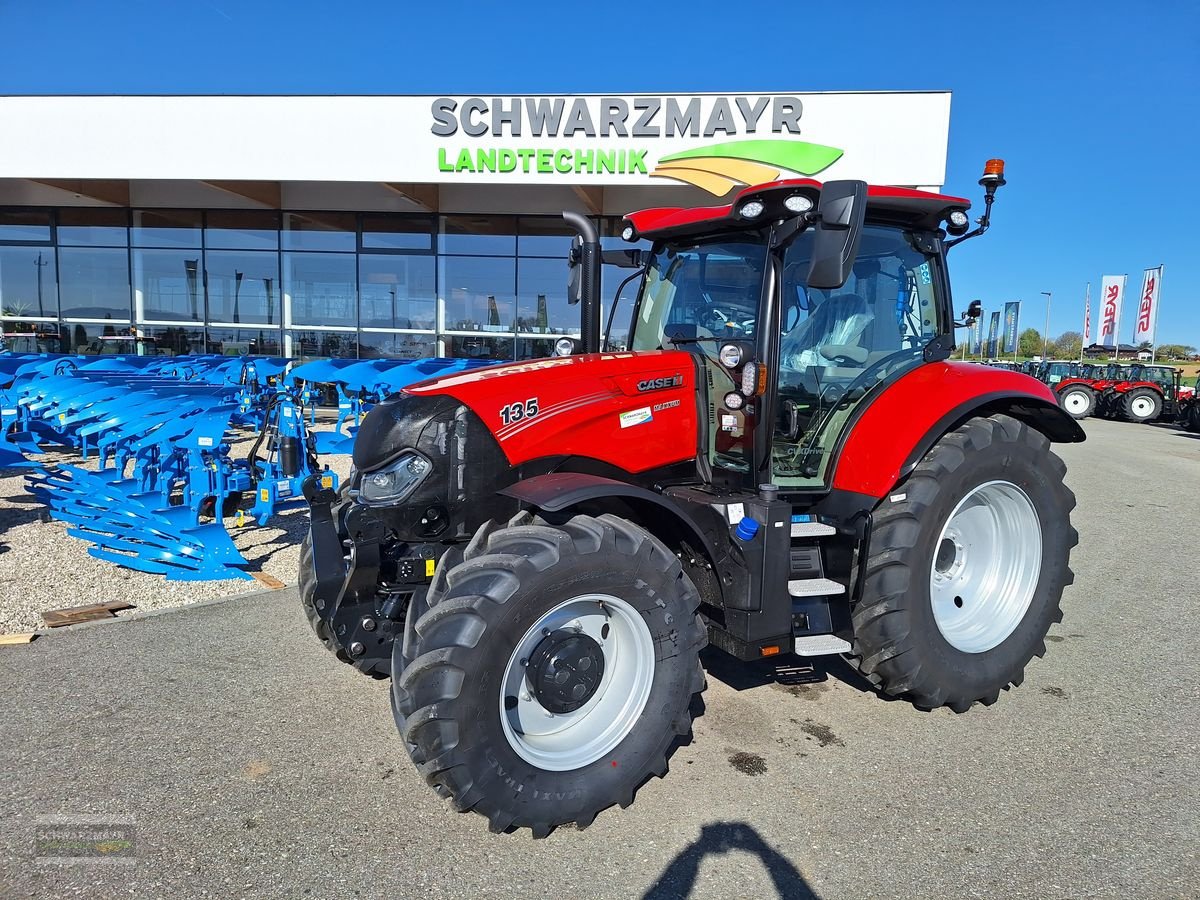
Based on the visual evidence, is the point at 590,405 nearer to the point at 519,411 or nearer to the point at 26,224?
the point at 519,411

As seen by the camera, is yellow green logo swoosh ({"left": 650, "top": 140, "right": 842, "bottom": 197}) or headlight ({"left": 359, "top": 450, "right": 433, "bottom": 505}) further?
yellow green logo swoosh ({"left": 650, "top": 140, "right": 842, "bottom": 197})

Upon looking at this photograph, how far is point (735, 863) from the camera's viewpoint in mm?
2580

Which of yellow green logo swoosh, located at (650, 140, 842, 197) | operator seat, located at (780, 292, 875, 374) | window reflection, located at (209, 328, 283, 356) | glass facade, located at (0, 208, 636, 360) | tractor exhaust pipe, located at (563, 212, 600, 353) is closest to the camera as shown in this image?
operator seat, located at (780, 292, 875, 374)

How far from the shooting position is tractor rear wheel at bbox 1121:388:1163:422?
911 inches

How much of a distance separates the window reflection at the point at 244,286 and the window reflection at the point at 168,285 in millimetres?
350

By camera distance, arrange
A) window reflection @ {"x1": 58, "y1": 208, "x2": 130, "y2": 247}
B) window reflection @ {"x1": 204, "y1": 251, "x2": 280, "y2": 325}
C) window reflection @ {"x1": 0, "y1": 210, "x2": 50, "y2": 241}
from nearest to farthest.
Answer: window reflection @ {"x1": 204, "y1": 251, "x2": 280, "y2": 325} < window reflection @ {"x1": 58, "y1": 208, "x2": 130, "y2": 247} < window reflection @ {"x1": 0, "y1": 210, "x2": 50, "y2": 241}

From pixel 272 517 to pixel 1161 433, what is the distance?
22.1 metres

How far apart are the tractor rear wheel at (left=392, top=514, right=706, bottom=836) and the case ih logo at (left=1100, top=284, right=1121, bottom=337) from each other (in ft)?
137

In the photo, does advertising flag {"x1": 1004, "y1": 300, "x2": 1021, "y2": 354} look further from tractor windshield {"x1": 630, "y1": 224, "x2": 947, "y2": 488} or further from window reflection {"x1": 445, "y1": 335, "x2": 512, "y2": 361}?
tractor windshield {"x1": 630, "y1": 224, "x2": 947, "y2": 488}

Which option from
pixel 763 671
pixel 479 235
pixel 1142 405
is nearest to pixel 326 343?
pixel 479 235

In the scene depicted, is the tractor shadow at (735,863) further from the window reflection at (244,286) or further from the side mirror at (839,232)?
the window reflection at (244,286)

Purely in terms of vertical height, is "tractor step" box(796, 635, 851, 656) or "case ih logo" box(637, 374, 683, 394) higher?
"case ih logo" box(637, 374, 683, 394)

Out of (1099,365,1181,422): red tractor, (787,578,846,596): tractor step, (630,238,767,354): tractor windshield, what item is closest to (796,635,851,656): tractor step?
(787,578,846,596): tractor step

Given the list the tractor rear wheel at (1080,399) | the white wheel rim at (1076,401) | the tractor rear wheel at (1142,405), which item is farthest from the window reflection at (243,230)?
the tractor rear wheel at (1142,405)
